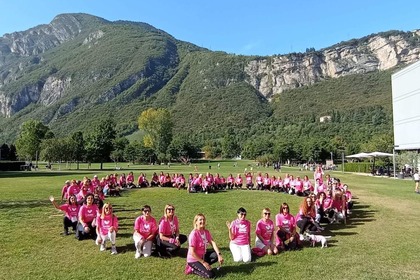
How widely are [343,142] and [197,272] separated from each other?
118m

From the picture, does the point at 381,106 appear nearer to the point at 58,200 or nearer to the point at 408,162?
the point at 408,162

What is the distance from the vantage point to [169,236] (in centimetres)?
956

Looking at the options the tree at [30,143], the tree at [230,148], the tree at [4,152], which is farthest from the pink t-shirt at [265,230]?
the tree at [230,148]

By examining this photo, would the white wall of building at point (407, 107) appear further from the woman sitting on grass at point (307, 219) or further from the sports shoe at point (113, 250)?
the sports shoe at point (113, 250)

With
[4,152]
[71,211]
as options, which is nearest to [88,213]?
[71,211]

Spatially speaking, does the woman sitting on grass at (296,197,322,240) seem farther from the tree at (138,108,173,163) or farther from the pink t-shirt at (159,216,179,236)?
the tree at (138,108,173,163)

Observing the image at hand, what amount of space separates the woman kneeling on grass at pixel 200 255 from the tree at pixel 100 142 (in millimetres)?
62953

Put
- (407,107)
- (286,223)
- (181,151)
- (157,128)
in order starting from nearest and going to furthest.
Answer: (286,223) → (407,107) → (157,128) → (181,151)

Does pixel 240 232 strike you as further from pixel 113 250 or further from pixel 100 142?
pixel 100 142

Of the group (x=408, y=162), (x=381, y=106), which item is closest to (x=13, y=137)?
(x=381, y=106)

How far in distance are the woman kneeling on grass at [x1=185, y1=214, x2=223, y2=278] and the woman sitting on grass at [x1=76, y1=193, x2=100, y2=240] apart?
14.4 ft

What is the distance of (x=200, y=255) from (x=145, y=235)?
2.01 metres

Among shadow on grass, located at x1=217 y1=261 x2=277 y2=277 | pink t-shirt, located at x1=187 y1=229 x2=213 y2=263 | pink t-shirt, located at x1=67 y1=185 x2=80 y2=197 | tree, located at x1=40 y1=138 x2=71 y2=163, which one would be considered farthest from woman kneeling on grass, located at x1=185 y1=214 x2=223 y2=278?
tree, located at x1=40 y1=138 x2=71 y2=163

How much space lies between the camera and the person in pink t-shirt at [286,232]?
9.98 metres
